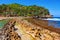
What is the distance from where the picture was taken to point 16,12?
131375mm

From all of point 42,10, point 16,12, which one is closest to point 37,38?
point 16,12

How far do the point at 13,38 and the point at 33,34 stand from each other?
188 centimetres

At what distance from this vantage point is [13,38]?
13344mm

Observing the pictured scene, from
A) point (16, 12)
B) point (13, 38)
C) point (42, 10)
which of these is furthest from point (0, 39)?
point (42, 10)

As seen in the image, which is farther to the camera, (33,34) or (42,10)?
(42,10)

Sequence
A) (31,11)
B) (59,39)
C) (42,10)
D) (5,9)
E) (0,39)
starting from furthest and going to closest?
(42,10)
(31,11)
(5,9)
(59,39)
(0,39)

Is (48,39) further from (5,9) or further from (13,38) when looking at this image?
(5,9)

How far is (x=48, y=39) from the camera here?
13.7 meters

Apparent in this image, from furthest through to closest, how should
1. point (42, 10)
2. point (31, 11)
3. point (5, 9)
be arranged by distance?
point (42, 10) → point (31, 11) → point (5, 9)

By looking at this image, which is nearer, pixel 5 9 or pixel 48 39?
pixel 48 39

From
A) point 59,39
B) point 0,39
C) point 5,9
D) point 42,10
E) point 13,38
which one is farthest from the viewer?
point 42,10

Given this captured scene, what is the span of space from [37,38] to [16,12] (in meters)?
118

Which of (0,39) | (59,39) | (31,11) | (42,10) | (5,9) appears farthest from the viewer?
(42,10)

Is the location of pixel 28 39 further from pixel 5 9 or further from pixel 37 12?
pixel 37 12
